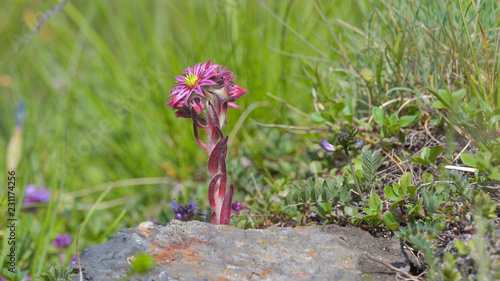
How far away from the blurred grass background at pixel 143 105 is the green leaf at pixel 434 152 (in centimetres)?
110

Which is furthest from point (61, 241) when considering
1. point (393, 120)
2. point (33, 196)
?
point (393, 120)

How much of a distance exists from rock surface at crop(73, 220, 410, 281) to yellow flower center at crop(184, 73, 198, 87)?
0.51 meters

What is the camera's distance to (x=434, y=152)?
1599 millimetres

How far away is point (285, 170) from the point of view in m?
2.32

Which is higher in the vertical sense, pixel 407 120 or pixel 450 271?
pixel 407 120

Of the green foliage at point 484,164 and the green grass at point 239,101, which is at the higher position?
the green grass at point 239,101

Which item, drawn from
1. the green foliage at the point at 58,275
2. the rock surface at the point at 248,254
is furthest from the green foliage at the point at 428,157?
the green foliage at the point at 58,275

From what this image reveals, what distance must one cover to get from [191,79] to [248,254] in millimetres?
646

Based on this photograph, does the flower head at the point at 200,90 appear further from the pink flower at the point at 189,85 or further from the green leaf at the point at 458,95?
the green leaf at the point at 458,95

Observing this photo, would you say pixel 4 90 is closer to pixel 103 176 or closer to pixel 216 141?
pixel 103 176

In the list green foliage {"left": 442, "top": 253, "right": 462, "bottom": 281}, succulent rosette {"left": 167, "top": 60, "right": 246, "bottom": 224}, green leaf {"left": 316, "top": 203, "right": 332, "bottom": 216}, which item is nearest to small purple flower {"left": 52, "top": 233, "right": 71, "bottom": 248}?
succulent rosette {"left": 167, "top": 60, "right": 246, "bottom": 224}

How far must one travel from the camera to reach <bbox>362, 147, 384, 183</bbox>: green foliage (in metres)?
1.55

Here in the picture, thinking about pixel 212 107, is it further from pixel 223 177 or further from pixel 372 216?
pixel 372 216

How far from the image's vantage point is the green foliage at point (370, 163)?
1550mm
